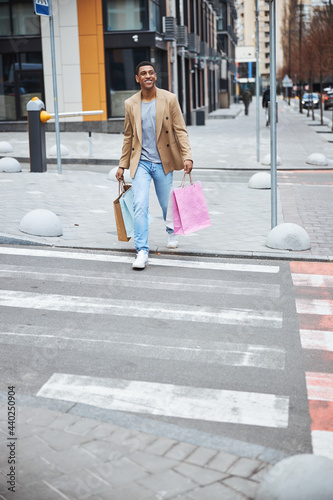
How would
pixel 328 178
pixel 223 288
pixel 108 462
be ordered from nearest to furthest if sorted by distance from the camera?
pixel 108 462 → pixel 223 288 → pixel 328 178

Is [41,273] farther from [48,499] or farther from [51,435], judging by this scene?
[48,499]

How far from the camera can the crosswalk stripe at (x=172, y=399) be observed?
3.97m

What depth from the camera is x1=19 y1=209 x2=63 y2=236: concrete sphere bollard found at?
8719 mm

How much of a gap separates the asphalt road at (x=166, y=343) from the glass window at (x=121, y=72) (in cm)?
2371

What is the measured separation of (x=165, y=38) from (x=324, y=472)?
104 ft

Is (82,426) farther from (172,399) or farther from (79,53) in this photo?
(79,53)

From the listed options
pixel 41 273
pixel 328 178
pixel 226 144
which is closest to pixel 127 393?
pixel 41 273

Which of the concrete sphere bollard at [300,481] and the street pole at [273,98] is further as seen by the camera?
the street pole at [273,98]

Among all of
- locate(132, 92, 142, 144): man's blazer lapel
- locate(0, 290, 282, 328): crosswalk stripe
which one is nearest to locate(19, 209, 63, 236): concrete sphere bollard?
locate(132, 92, 142, 144): man's blazer lapel

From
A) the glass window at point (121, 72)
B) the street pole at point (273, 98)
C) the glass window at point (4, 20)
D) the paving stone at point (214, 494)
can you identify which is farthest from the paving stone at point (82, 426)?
the glass window at point (4, 20)

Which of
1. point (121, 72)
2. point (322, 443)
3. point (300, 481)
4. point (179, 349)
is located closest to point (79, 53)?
point (121, 72)

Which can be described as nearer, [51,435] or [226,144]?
[51,435]

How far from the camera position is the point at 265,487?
2873 mm

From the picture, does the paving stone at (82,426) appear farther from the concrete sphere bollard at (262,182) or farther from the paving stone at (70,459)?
the concrete sphere bollard at (262,182)
